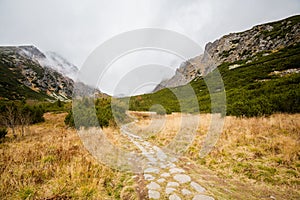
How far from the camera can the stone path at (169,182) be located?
349 cm

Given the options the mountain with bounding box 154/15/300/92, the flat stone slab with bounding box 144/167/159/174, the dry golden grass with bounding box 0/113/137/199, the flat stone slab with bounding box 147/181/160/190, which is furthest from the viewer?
the mountain with bounding box 154/15/300/92

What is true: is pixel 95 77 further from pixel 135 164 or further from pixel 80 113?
pixel 80 113

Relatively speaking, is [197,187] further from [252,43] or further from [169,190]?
[252,43]

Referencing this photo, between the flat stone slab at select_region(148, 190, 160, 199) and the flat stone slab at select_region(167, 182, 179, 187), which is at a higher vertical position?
the flat stone slab at select_region(167, 182, 179, 187)

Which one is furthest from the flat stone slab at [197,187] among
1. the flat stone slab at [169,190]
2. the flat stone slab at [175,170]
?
the flat stone slab at [175,170]

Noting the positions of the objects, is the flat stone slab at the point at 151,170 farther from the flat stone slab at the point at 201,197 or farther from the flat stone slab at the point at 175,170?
the flat stone slab at the point at 201,197

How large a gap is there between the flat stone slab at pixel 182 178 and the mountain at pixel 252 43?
39.6 meters

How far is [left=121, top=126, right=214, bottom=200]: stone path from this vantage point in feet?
11.5

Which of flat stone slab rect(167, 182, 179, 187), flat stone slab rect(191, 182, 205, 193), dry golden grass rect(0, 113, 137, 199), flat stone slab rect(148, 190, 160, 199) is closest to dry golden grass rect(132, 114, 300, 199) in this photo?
flat stone slab rect(191, 182, 205, 193)

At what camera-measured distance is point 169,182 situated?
13.5 ft

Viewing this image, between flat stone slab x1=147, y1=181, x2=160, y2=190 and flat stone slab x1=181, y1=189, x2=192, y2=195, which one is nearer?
flat stone slab x1=181, y1=189, x2=192, y2=195

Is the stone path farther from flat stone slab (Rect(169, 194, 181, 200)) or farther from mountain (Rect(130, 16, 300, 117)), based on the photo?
mountain (Rect(130, 16, 300, 117))

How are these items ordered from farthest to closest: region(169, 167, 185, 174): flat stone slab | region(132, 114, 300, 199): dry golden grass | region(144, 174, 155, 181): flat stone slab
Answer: region(169, 167, 185, 174): flat stone slab, region(144, 174, 155, 181): flat stone slab, region(132, 114, 300, 199): dry golden grass

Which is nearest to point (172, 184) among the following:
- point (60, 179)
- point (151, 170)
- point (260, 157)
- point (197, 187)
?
point (197, 187)
